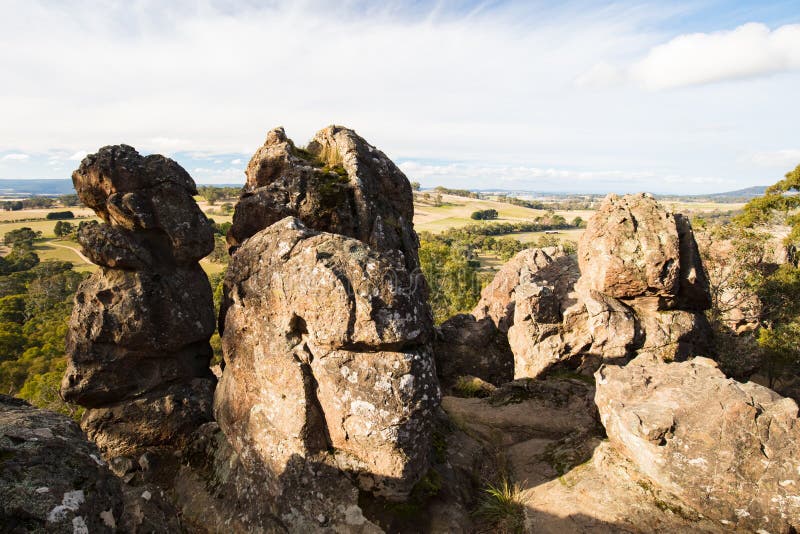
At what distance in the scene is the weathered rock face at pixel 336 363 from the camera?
9.34 meters

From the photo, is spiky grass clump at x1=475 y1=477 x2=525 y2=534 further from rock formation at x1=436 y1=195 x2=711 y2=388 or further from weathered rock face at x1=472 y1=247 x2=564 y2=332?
weathered rock face at x1=472 y1=247 x2=564 y2=332

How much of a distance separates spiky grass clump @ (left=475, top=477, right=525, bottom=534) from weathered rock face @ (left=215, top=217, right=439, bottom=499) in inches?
82.4

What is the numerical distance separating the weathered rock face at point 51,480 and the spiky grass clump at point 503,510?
7.92 m

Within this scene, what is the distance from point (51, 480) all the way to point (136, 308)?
7112mm

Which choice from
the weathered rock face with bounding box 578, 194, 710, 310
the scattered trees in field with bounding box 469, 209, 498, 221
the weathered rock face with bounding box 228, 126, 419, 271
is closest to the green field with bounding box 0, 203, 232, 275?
the weathered rock face with bounding box 228, 126, 419, 271

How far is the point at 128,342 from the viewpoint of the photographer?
38.3 feet

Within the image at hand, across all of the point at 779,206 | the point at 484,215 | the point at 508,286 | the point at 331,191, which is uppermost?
the point at 331,191

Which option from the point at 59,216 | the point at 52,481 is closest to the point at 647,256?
the point at 52,481

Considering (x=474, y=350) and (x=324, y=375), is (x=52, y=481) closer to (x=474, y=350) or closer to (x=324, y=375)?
(x=324, y=375)

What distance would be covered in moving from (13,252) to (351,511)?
11899 cm

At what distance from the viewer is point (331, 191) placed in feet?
50.0

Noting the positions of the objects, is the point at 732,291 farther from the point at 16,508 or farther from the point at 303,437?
the point at 16,508

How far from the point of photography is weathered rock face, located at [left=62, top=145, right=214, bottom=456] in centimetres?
1159

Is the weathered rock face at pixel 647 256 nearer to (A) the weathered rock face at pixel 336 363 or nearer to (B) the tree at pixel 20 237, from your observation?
(A) the weathered rock face at pixel 336 363
